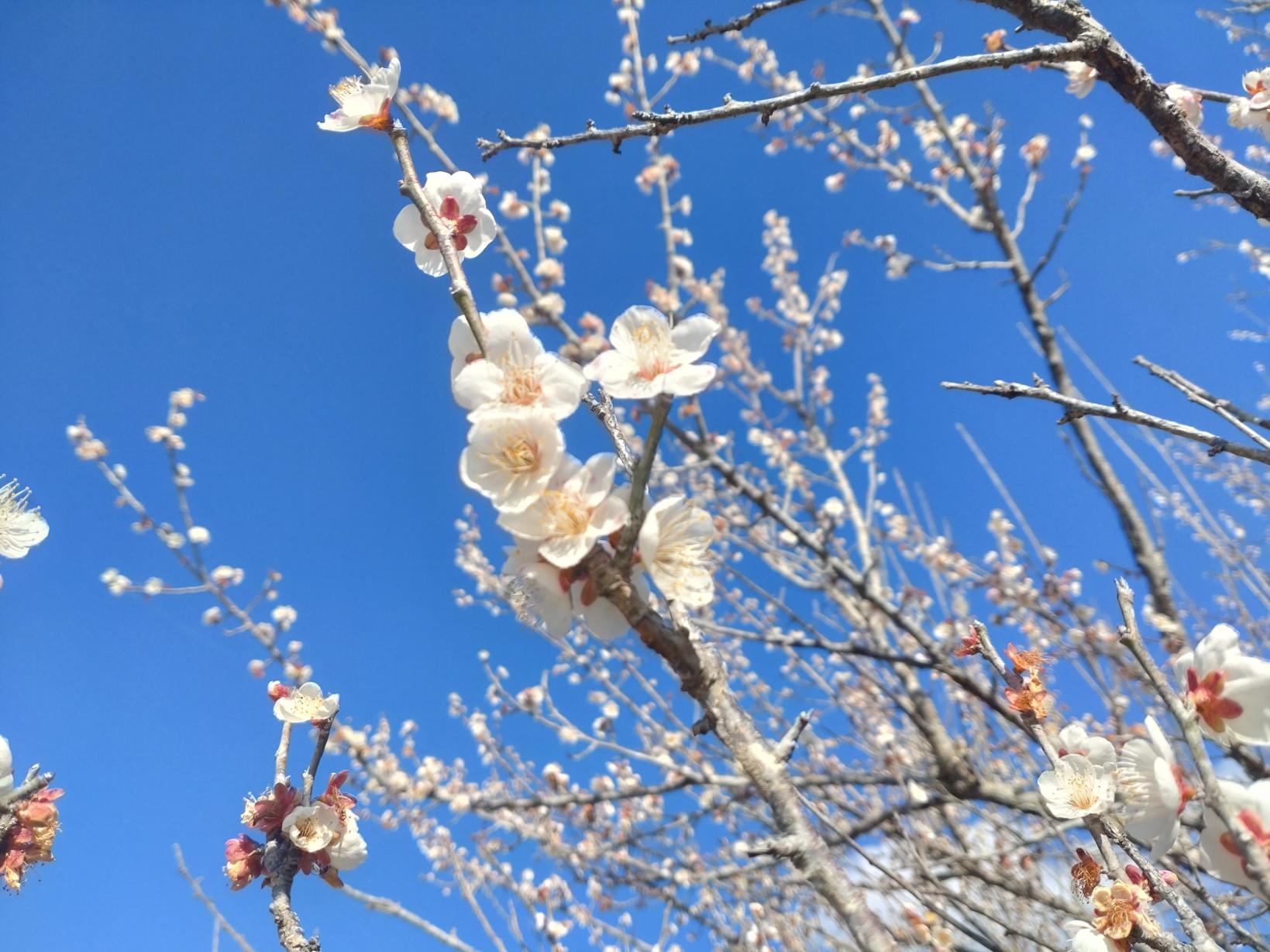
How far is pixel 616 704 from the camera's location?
19.3ft

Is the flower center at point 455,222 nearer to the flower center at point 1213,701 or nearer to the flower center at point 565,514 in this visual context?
the flower center at point 565,514

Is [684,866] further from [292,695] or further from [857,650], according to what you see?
[292,695]

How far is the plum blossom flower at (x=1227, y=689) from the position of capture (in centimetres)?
102

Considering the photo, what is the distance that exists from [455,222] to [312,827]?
0.98 meters

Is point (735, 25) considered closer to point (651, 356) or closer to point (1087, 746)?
point (651, 356)

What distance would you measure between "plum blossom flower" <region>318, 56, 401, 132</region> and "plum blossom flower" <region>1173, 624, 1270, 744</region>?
151cm

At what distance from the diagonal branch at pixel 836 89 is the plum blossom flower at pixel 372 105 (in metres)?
0.21

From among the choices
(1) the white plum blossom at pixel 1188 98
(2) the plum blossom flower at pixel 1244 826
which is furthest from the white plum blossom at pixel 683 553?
(1) the white plum blossom at pixel 1188 98

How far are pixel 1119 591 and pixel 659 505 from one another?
0.64m

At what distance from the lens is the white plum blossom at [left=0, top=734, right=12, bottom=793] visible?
3.52ft

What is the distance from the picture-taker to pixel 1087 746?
1053 mm

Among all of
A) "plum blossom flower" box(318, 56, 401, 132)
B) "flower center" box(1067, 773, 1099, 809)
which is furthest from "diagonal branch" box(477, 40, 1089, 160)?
"flower center" box(1067, 773, 1099, 809)

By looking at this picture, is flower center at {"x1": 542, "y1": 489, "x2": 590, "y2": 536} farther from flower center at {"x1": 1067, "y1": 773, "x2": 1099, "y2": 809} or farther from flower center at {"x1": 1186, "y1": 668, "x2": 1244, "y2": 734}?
flower center at {"x1": 1186, "y1": 668, "x2": 1244, "y2": 734}

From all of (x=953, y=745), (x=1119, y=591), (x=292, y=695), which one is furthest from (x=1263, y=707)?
(x=953, y=745)
